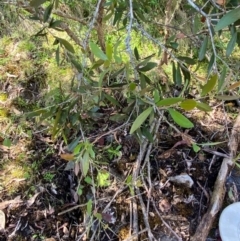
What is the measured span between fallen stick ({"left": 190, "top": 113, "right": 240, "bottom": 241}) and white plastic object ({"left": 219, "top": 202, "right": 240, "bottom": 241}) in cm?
3

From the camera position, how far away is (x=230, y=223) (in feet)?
4.05

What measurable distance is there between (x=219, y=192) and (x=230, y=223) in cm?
13

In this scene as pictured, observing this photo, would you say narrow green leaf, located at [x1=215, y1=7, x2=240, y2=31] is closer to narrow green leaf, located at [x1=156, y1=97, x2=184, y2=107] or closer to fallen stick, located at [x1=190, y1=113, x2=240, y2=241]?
Answer: narrow green leaf, located at [x1=156, y1=97, x2=184, y2=107]

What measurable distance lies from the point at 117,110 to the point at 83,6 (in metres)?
0.73

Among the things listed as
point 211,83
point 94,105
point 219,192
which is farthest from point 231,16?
point 219,192

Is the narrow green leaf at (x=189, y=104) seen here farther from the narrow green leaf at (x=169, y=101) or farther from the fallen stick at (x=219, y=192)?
the fallen stick at (x=219, y=192)

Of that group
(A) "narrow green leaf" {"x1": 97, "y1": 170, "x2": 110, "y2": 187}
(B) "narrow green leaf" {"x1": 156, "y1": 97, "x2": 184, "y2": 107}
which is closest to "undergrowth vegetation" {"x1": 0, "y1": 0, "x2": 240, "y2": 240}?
(A) "narrow green leaf" {"x1": 97, "y1": 170, "x2": 110, "y2": 187}

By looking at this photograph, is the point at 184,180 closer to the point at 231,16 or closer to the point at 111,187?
the point at 111,187

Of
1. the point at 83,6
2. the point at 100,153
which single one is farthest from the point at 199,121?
the point at 83,6

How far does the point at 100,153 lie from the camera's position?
142cm

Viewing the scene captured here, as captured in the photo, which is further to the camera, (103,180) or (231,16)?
(103,180)

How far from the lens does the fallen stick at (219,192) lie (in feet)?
4.04

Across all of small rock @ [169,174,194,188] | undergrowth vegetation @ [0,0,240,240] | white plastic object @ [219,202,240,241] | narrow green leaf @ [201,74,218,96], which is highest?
narrow green leaf @ [201,74,218,96]

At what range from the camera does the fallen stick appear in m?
1.23
